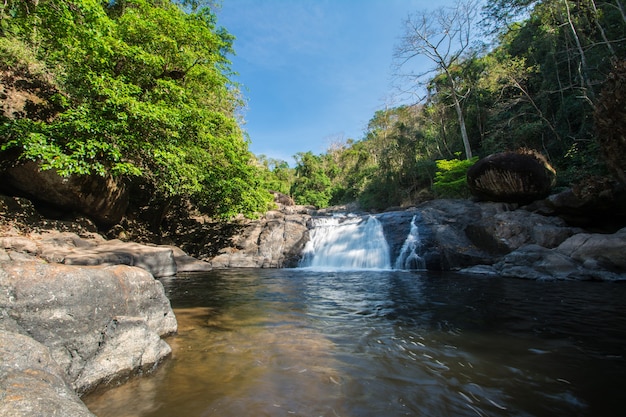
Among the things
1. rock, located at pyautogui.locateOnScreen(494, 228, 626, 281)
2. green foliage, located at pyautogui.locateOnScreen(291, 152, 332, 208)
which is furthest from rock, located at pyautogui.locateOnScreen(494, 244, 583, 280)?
green foliage, located at pyautogui.locateOnScreen(291, 152, 332, 208)

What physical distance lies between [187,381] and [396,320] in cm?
329

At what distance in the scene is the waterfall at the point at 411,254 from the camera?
12328 millimetres

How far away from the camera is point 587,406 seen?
231 centimetres

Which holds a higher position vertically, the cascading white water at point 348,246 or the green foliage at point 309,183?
the green foliage at point 309,183

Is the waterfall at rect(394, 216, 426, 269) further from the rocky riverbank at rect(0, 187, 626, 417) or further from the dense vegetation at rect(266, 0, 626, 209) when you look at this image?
the dense vegetation at rect(266, 0, 626, 209)

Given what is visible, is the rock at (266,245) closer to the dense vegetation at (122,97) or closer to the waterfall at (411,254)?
the dense vegetation at (122,97)

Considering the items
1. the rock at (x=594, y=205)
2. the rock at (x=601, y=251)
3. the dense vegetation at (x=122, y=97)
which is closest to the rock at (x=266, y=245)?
the dense vegetation at (x=122, y=97)

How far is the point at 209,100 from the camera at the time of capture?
1498 centimetres

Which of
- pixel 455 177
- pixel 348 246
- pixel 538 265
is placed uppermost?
pixel 455 177

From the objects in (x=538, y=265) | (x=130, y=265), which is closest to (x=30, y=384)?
(x=130, y=265)

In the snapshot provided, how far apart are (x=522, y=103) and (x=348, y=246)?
54.5 ft

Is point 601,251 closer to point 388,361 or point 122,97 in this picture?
point 388,361

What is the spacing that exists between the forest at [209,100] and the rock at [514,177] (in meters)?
1.71

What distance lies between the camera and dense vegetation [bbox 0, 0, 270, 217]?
7.94 meters
